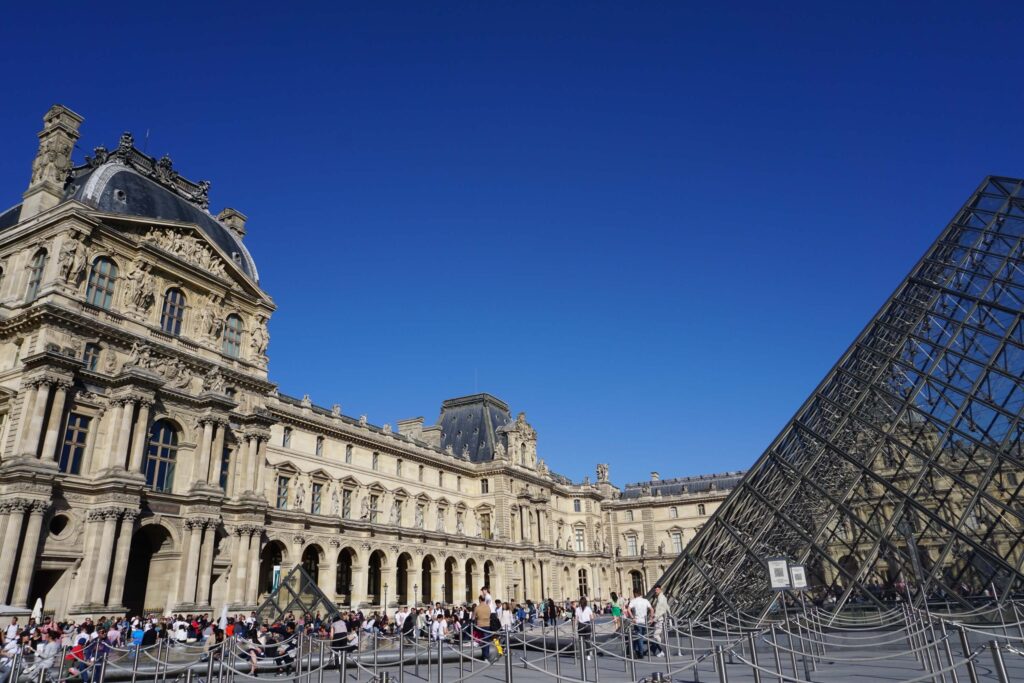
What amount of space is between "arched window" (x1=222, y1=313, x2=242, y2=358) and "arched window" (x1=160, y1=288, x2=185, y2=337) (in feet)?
8.22

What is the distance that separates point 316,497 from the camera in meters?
41.0

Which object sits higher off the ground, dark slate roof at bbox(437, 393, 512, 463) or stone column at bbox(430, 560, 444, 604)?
dark slate roof at bbox(437, 393, 512, 463)

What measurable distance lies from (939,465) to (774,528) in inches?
156

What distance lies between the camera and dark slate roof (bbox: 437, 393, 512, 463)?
60.3m

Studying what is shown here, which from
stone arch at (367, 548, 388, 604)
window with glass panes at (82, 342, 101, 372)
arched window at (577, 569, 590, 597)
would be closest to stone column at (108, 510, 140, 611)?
window with glass panes at (82, 342, 101, 372)

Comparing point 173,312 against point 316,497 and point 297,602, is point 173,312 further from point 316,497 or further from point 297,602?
point 316,497

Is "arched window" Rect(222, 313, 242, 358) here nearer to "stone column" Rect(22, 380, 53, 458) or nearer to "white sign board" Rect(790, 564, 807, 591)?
"stone column" Rect(22, 380, 53, 458)

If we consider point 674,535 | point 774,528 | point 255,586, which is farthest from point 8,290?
point 674,535

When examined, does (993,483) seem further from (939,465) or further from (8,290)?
(8,290)

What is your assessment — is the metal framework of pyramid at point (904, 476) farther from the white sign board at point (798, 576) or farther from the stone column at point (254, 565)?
the stone column at point (254, 565)

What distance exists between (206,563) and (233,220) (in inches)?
788

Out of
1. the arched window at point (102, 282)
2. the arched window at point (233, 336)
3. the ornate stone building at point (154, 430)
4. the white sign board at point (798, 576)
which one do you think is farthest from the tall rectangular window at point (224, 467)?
the white sign board at point (798, 576)

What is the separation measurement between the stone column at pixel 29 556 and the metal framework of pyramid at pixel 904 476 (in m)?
19.6

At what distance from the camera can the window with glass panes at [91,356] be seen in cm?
2619
